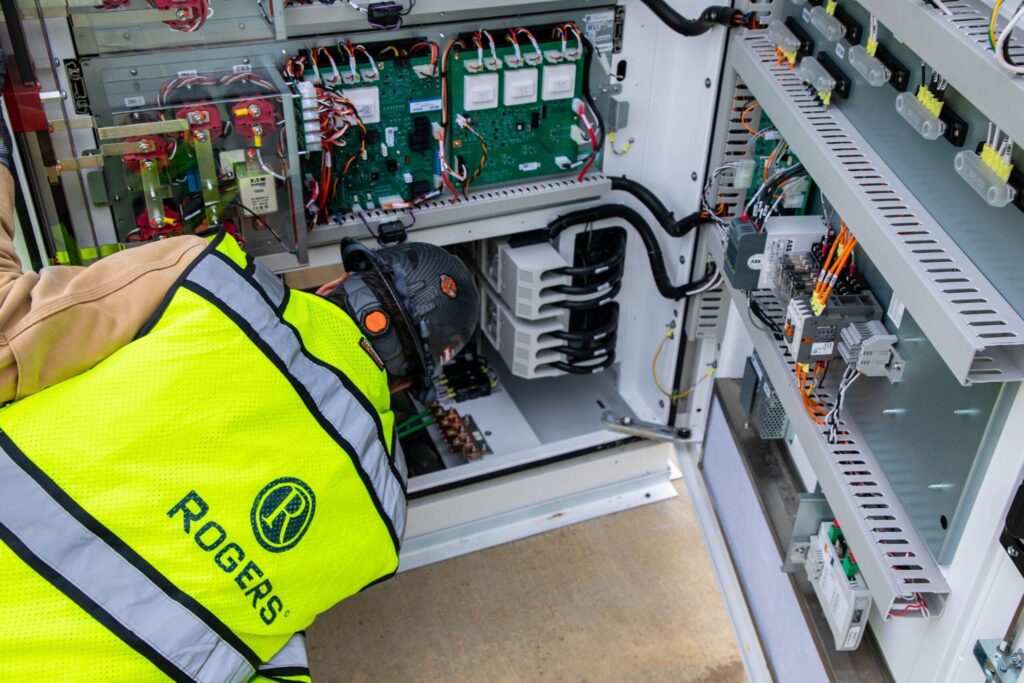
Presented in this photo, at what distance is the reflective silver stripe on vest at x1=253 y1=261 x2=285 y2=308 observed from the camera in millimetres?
1461

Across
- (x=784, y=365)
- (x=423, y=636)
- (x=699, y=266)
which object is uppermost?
(x=784, y=365)

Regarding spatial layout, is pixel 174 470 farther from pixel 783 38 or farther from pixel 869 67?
pixel 783 38

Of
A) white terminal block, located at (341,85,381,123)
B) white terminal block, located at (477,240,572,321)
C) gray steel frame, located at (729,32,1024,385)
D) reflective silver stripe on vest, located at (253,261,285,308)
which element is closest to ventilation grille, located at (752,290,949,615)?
gray steel frame, located at (729,32,1024,385)

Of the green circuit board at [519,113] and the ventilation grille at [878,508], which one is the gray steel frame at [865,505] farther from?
the green circuit board at [519,113]

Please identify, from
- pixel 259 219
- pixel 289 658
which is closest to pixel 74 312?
pixel 289 658

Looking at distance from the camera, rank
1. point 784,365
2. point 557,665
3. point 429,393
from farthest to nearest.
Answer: point 557,665
point 784,365
point 429,393

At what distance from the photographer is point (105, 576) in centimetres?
128

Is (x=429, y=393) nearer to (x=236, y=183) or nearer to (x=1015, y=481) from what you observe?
(x=236, y=183)

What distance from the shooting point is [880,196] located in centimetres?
171

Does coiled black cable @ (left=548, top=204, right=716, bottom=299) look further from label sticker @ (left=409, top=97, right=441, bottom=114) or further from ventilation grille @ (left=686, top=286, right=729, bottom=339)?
label sticker @ (left=409, top=97, right=441, bottom=114)

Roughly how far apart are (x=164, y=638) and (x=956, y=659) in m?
1.27

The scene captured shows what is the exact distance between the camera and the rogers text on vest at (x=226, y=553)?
1.33m

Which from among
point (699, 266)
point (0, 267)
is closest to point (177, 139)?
point (0, 267)

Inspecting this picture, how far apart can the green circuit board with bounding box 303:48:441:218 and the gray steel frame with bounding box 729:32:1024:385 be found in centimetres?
90
